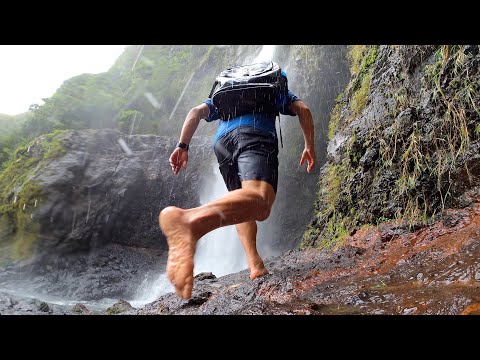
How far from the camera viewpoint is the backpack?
1.73 meters

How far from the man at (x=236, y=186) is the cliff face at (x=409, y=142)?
110 cm

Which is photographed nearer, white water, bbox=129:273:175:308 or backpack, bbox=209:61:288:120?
backpack, bbox=209:61:288:120

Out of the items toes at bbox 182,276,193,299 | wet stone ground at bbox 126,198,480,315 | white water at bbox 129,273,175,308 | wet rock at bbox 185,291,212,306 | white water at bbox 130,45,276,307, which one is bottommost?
white water at bbox 129,273,175,308

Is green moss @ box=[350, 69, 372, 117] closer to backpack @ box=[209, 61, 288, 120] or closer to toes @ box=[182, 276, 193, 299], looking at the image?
backpack @ box=[209, 61, 288, 120]

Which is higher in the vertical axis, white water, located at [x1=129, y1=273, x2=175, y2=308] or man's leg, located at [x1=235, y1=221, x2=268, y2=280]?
man's leg, located at [x1=235, y1=221, x2=268, y2=280]

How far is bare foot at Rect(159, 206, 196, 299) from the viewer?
1.06 meters

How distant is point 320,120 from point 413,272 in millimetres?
6204

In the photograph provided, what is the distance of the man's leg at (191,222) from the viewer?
1.08m

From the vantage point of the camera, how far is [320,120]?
7.50 metres

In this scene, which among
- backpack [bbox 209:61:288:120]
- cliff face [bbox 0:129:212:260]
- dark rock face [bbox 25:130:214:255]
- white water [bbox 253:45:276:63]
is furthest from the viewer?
white water [bbox 253:45:276:63]

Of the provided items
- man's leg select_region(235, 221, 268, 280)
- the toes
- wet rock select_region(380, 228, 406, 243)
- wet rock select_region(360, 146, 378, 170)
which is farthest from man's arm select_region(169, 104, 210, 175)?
wet rock select_region(360, 146, 378, 170)

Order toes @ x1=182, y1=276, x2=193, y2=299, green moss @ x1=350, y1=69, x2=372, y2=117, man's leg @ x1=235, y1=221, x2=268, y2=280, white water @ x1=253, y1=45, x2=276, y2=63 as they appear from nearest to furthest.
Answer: toes @ x1=182, y1=276, x2=193, y2=299 < man's leg @ x1=235, y1=221, x2=268, y2=280 < green moss @ x1=350, y1=69, x2=372, y2=117 < white water @ x1=253, y1=45, x2=276, y2=63

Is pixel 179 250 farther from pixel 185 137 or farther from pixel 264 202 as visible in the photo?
pixel 185 137
